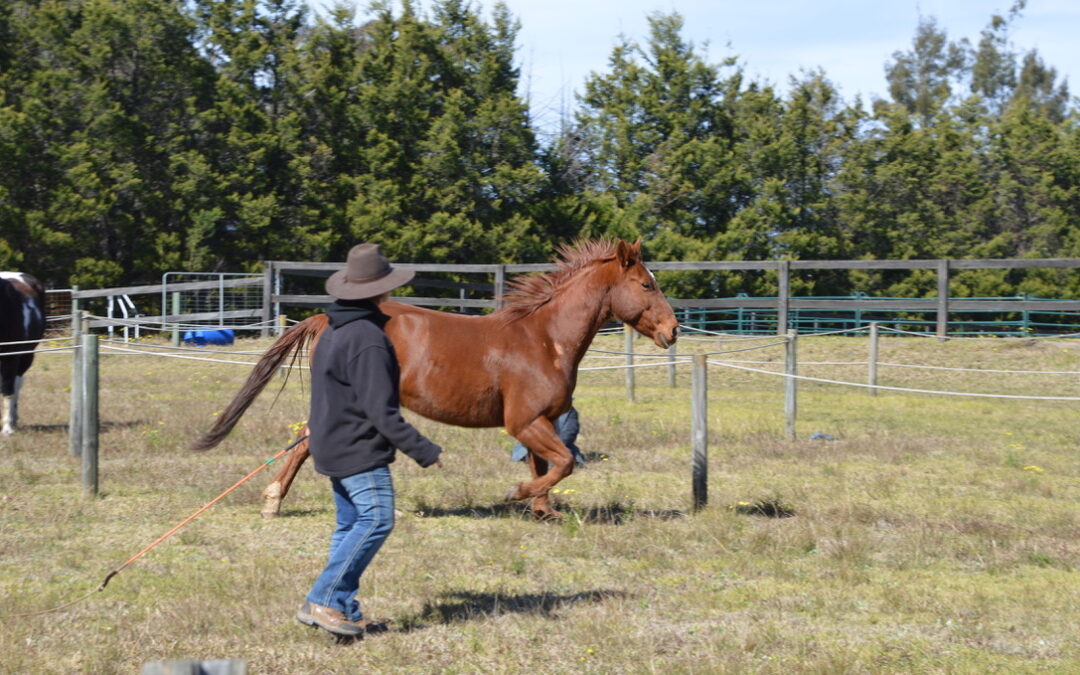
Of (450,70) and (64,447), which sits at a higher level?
(450,70)

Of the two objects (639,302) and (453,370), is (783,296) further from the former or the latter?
(453,370)

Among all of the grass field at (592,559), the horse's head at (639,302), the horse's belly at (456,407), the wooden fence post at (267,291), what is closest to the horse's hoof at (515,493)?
the grass field at (592,559)

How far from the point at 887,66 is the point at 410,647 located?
196ft

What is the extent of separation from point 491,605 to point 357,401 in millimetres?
1636

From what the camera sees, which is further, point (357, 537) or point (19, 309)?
point (19, 309)

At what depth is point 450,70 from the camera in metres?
32.6

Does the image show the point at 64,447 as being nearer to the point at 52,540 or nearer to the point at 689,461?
the point at 52,540

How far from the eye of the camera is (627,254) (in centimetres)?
902

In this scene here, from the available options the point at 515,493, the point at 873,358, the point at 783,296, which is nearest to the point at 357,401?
the point at 515,493

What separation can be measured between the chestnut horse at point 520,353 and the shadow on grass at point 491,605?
1.63 meters

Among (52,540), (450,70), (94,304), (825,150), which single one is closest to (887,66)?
(825,150)

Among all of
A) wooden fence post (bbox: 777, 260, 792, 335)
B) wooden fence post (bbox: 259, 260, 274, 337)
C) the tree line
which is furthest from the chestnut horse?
the tree line

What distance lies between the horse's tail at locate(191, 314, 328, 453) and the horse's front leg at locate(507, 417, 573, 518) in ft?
5.70

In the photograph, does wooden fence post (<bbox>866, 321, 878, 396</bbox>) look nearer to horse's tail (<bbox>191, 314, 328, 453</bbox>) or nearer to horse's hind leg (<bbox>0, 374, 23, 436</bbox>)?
horse's tail (<bbox>191, 314, 328, 453</bbox>)
